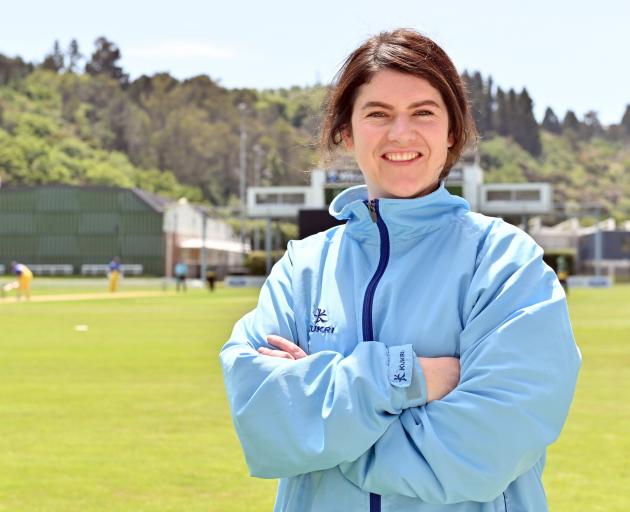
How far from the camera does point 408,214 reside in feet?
9.28

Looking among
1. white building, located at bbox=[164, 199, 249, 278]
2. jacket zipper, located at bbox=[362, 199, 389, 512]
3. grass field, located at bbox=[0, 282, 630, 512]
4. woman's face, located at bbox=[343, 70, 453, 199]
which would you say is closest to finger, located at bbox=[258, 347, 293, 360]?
jacket zipper, located at bbox=[362, 199, 389, 512]

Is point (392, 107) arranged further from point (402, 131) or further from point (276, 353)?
point (276, 353)

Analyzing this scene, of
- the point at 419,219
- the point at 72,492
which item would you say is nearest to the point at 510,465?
the point at 419,219

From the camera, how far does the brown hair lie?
2.91 m

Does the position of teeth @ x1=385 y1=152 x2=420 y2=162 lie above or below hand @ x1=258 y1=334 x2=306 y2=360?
above

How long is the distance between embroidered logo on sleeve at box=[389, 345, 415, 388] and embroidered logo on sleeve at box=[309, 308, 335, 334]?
244mm

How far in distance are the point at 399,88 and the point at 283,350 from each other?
30.7 inches

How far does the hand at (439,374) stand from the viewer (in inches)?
105

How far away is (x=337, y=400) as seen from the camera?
8.69 ft

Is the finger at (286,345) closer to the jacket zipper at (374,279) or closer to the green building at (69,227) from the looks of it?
the jacket zipper at (374,279)

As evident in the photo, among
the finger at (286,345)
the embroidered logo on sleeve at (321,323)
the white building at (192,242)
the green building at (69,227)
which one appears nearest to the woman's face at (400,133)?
the embroidered logo on sleeve at (321,323)

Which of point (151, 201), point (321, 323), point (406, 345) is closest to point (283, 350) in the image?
point (321, 323)

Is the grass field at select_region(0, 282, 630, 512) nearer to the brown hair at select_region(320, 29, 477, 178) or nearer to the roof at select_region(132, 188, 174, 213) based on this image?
the brown hair at select_region(320, 29, 477, 178)

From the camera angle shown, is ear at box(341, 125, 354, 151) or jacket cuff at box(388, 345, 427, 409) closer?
jacket cuff at box(388, 345, 427, 409)
